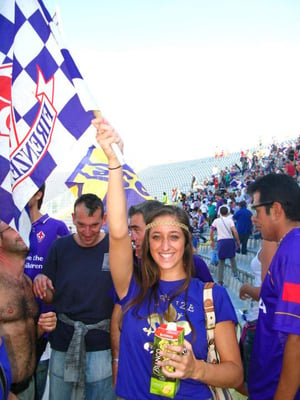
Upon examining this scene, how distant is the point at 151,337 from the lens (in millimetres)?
1783

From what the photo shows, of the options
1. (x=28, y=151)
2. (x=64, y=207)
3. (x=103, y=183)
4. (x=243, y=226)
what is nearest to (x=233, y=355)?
(x=28, y=151)

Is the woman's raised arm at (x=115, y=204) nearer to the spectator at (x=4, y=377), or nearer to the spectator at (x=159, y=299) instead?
the spectator at (x=159, y=299)

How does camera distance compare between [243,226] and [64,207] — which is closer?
[243,226]

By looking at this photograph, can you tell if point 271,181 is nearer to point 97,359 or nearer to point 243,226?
point 97,359

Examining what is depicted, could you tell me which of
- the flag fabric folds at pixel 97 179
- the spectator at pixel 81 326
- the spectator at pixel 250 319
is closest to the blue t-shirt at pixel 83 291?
the spectator at pixel 81 326

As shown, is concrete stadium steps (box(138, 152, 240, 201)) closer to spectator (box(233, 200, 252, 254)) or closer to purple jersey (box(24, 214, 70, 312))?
spectator (box(233, 200, 252, 254))

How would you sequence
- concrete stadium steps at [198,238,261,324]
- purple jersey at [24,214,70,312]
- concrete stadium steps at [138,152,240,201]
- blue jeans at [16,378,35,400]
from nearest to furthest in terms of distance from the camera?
blue jeans at [16,378,35,400] < purple jersey at [24,214,70,312] < concrete stadium steps at [198,238,261,324] < concrete stadium steps at [138,152,240,201]

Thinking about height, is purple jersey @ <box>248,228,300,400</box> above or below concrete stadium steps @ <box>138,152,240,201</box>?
below

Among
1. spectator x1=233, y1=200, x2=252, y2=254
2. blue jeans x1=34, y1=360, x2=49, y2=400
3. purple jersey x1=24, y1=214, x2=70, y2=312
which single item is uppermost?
spectator x1=233, y1=200, x2=252, y2=254

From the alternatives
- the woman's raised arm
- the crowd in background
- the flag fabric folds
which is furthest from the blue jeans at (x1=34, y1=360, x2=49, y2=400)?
the crowd in background

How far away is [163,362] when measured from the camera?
4.73 feet

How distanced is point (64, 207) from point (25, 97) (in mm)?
26661

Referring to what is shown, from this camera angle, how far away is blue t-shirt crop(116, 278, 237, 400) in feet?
5.74

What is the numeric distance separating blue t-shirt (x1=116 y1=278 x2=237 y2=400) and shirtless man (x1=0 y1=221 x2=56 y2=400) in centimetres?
75
